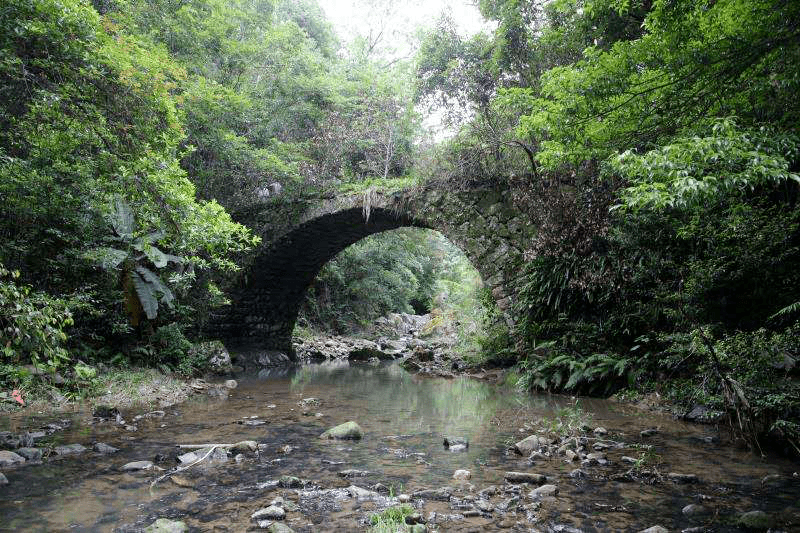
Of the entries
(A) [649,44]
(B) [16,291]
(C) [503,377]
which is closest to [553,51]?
(A) [649,44]

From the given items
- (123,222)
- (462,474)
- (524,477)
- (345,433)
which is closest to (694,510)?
(524,477)

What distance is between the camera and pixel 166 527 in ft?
9.11

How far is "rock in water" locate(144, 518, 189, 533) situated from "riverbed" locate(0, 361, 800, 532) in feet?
0.31

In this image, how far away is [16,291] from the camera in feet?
8.98

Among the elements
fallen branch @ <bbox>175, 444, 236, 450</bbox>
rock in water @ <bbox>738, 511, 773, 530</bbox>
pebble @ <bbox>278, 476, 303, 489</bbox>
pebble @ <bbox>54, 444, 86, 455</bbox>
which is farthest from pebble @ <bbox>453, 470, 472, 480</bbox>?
pebble @ <bbox>54, 444, 86, 455</bbox>

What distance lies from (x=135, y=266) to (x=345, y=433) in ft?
17.6

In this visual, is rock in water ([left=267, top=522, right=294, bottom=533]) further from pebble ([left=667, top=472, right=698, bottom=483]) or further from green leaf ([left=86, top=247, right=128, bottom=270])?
green leaf ([left=86, top=247, right=128, bottom=270])

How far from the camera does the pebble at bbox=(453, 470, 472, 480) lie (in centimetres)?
385

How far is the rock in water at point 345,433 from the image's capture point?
5.23 meters

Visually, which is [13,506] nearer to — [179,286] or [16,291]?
[16,291]

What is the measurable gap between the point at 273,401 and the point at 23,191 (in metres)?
4.38

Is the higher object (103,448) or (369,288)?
(369,288)

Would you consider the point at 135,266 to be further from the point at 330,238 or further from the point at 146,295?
the point at 330,238

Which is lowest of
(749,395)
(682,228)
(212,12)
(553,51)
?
(749,395)
